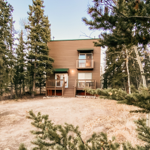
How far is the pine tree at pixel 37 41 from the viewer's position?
13609 mm

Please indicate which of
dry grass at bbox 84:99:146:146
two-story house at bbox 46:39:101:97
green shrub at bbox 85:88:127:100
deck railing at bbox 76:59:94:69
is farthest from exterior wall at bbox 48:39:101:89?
green shrub at bbox 85:88:127:100

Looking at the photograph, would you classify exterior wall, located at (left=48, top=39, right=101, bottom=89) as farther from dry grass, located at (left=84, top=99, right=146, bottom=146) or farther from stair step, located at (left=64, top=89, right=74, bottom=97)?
Answer: dry grass, located at (left=84, top=99, right=146, bottom=146)

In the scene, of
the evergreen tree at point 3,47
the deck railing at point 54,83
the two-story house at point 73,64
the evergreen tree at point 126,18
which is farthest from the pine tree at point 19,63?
the evergreen tree at point 126,18

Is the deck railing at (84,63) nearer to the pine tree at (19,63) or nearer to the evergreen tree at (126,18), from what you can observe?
the pine tree at (19,63)

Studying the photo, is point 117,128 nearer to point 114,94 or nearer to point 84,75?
point 114,94

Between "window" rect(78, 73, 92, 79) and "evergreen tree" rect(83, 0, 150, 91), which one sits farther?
"window" rect(78, 73, 92, 79)

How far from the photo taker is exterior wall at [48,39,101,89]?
15023mm

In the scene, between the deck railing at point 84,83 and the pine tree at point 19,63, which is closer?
the deck railing at point 84,83

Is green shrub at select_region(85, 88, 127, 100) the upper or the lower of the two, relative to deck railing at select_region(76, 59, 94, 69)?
lower

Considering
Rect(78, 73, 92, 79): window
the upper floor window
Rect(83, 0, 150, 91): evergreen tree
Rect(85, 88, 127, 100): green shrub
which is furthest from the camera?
the upper floor window

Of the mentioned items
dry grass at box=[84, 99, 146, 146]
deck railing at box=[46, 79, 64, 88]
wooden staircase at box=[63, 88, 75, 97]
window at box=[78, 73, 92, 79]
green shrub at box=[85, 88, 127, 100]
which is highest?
window at box=[78, 73, 92, 79]

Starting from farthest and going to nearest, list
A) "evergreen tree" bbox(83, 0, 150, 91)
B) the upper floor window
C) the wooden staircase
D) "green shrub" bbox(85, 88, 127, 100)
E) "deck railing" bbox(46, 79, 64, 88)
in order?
1. the upper floor window
2. "deck railing" bbox(46, 79, 64, 88)
3. the wooden staircase
4. "evergreen tree" bbox(83, 0, 150, 91)
5. "green shrub" bbox(85, 88, 127, 100)

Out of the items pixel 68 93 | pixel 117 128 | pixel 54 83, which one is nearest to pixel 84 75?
pixel 68 93

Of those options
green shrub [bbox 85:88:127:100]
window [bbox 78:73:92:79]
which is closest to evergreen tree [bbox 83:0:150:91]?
green shrub [bbox 85:88:127:100]
